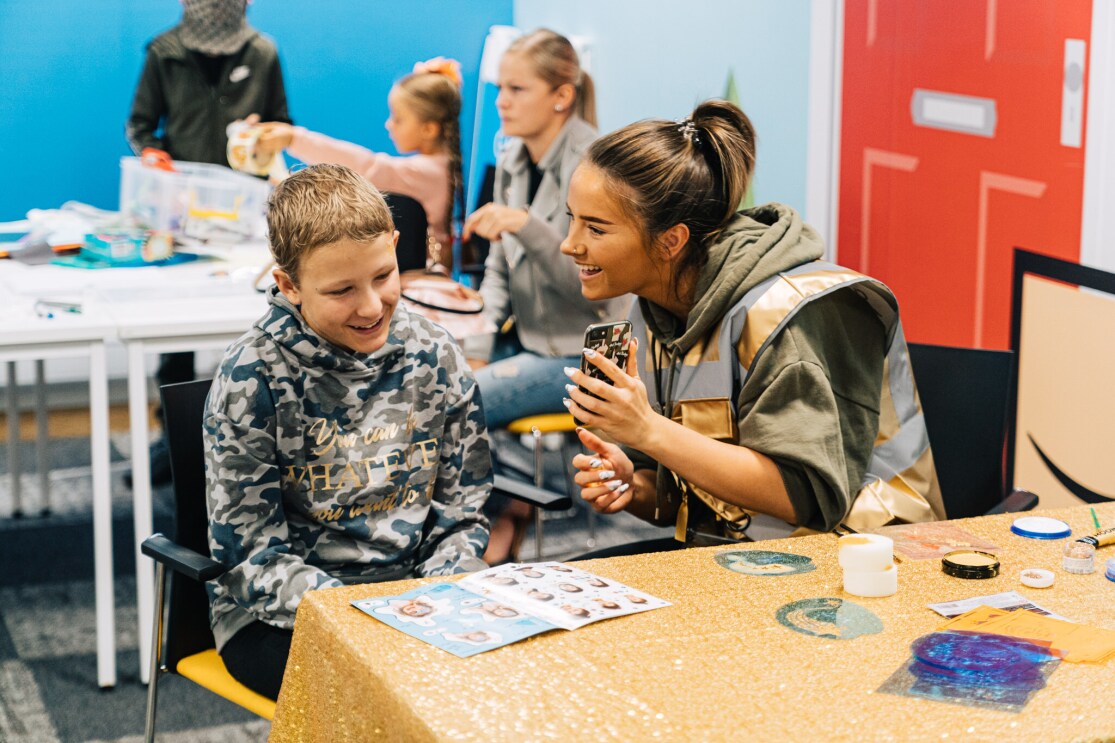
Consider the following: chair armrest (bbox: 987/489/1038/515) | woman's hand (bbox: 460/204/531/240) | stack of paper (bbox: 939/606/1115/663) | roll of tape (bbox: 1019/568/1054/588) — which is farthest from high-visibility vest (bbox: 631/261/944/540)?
woman's hand (bbox: 460/204/531/240)

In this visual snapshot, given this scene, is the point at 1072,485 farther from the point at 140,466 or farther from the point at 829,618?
the point at 140,466

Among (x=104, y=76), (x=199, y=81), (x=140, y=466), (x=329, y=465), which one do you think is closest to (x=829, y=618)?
(x=329, y=465)

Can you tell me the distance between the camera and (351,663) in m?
1.38

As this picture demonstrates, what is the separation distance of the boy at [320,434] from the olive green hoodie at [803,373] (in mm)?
411

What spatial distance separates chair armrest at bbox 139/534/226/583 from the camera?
72.8 inches

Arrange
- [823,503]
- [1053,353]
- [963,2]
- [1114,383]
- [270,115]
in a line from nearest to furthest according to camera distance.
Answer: [823,503] → [1114,383] → [1053,353] → [963,2] → [270,115]

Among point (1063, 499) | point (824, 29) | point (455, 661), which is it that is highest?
point (824, 29)

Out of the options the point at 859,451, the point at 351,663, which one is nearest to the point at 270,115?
the point at 859,451

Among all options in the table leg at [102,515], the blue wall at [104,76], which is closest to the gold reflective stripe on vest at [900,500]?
the table leg at [102,515]

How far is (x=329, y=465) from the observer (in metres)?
1.95

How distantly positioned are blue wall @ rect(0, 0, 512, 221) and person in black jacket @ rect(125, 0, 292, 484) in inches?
25.7

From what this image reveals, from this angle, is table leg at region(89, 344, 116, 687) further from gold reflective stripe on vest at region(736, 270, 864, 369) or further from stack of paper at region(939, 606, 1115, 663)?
stack of paper at region(939, 606, 1115, 663)

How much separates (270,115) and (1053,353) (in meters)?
3.38

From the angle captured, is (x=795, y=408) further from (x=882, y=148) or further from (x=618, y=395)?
(x=882, y=148)
